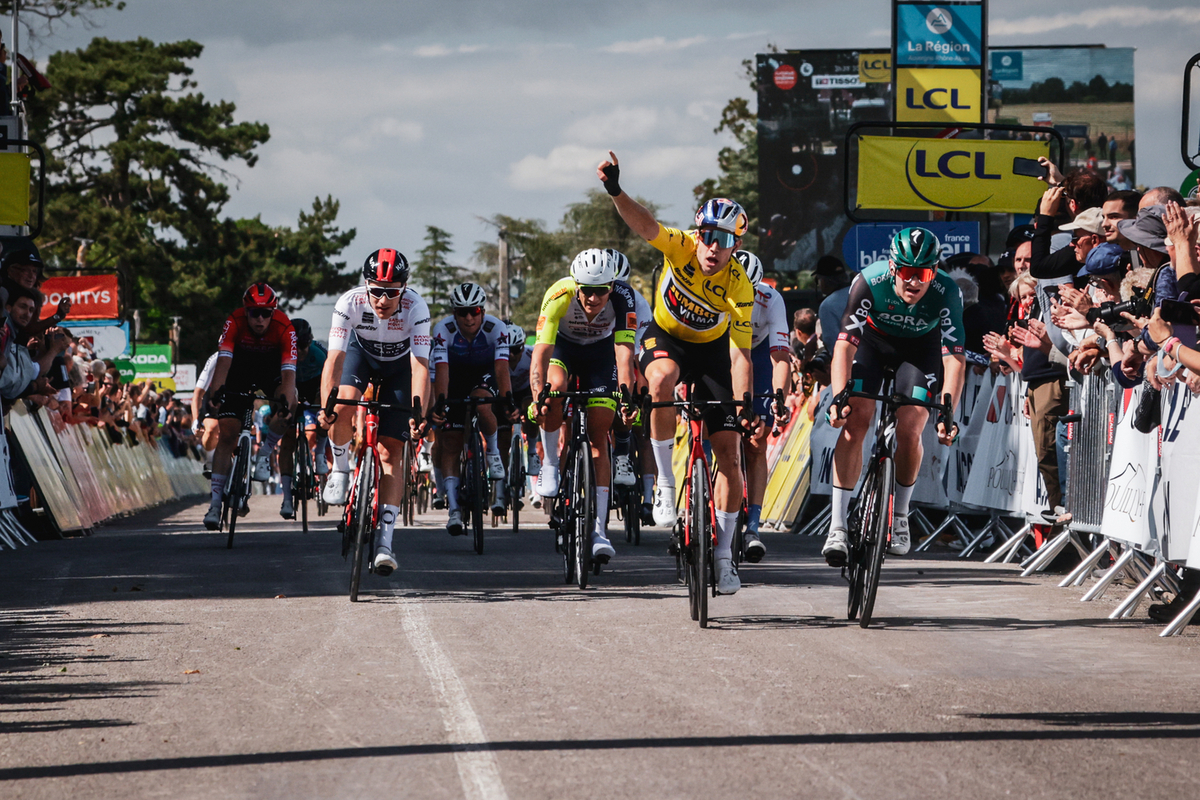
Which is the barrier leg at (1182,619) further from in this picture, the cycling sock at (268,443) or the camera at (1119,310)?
the cycling sock at (268,443)

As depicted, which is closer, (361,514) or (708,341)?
(708,341)

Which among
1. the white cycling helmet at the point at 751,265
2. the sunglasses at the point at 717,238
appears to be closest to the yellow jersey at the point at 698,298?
the sunglasses at the point at 717,238

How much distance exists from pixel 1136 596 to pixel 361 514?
178 inches

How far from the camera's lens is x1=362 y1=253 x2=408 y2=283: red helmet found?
34.0 feet

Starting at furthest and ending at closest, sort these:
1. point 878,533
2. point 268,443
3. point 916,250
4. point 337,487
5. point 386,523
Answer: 1. point 268,443
2. point 337,487
3. point 386,523
4. point 916,250
5. point 878,533

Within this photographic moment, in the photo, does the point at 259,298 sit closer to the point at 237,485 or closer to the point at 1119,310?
the point at 237,485

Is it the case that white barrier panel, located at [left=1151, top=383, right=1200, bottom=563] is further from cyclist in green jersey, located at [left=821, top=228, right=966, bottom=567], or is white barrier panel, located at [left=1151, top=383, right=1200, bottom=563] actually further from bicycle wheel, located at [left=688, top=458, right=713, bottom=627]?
bicycle wheel, located at [left=688, top=458, right=713, bottom=627]

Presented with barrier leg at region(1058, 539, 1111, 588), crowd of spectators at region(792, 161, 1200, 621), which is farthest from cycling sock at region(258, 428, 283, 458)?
barrier leg at region(1058, 539, 1111, 588)

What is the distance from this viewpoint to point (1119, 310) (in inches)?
369

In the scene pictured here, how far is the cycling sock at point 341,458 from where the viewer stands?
10562mm

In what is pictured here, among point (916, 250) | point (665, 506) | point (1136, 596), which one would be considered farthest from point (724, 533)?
point (1136, 596)

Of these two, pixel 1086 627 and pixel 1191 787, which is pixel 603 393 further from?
pixel 1191 787

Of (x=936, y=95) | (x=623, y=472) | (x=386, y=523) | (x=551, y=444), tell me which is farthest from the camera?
(x=936, y=95)

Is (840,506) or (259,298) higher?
(259,298)
